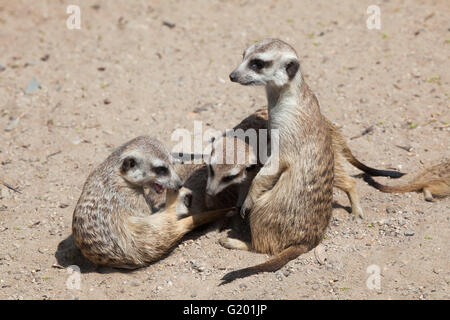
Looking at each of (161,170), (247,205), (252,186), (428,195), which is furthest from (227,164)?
(428,195)

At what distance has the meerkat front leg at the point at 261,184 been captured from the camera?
407 cm

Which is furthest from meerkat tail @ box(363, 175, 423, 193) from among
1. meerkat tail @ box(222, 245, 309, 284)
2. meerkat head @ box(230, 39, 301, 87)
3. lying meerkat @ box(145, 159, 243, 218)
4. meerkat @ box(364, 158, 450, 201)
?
meerkat head @ box(230, 39, 301, 87)

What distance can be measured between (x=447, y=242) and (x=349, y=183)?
917 millimetres

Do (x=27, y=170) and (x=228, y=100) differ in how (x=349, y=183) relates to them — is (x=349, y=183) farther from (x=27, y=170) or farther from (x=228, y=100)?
(x=27, y=170)

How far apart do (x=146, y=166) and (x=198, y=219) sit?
1.95ft

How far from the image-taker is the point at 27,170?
5402mm

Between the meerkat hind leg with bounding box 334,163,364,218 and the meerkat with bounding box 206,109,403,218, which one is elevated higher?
the meerkat with bounding box 206,109,403,218

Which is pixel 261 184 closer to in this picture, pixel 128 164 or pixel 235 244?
pixel 235 244

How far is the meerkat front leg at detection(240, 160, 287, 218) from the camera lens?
160 inches

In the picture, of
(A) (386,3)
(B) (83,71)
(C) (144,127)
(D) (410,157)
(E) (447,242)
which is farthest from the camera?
(A) (386,3)

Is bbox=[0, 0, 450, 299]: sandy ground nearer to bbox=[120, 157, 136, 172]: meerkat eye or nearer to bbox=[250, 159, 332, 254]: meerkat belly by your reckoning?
bbox=[250, 159, 332, 254]: meerkat belly

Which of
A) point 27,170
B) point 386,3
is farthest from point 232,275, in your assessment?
point 386,3
